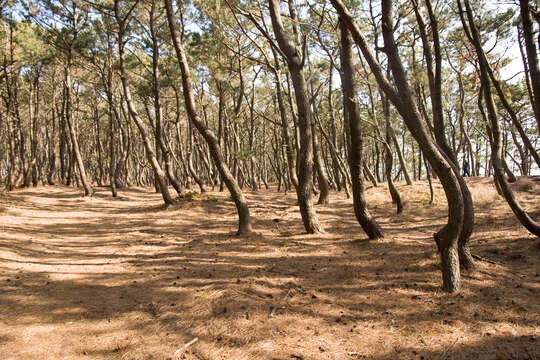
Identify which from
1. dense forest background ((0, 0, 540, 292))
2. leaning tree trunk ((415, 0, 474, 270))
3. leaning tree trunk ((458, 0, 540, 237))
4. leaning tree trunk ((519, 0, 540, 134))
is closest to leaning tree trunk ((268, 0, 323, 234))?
dense forest background ((0, 0, 540, 292))

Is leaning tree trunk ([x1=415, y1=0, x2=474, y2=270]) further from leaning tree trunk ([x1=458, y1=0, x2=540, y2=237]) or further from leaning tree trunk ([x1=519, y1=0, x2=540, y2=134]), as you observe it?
leaning tree trunk ([x1=519, y1=0, x2=540, y2=134])

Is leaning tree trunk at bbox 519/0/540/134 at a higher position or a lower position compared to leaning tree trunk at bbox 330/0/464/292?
higher

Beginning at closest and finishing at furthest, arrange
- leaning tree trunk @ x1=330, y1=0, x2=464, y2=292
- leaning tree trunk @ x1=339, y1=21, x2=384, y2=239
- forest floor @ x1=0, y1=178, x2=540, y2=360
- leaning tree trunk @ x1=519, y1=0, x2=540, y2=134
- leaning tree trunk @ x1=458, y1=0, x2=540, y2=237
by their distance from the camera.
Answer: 1. forest floor @ x1=0, y1=178, x2=540, y2=360
2. leaning tree trunk @ x1=330, y1=0, x2=464, y2=292
3. leaning tree trunk @ x1=519, y1=0, x2=540, y2=134
4. leaning tree trunk @ x1=458, y1=0, x2=540, y2=237
5. leaning tree trunk @ x1=339, y1=21, x2=384, y2=239

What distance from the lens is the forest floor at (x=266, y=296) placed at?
3.37 m

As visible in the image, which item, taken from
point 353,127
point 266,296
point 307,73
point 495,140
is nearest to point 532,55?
point 495,140

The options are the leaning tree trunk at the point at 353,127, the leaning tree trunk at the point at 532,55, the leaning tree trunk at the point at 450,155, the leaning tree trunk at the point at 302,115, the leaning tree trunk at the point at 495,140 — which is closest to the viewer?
the leaning tree trunk at the point at 450,155

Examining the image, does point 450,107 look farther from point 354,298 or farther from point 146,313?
point 146,313

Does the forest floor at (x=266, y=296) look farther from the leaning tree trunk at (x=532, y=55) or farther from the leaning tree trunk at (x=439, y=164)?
the leaning tree trunk at (x=532, y=55)

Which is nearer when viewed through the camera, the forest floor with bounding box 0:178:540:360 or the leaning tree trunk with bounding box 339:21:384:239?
the forest floor with bounding box 0:178:540:360

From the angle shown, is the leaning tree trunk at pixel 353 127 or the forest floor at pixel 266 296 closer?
the forest floor at pixel 266 296

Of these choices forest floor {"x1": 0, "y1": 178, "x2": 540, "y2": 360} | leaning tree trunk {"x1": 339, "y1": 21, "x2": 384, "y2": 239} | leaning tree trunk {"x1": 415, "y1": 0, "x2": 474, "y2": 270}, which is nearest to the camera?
forest floor {"x1": 0, "y1": 178, "x2": 540, "y2": 360}

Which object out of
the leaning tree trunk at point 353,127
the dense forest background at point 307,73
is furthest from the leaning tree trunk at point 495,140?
the leaning tree trunk at point 353,127

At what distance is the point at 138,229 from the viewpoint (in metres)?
9.59

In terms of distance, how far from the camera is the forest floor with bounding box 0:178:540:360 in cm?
337
